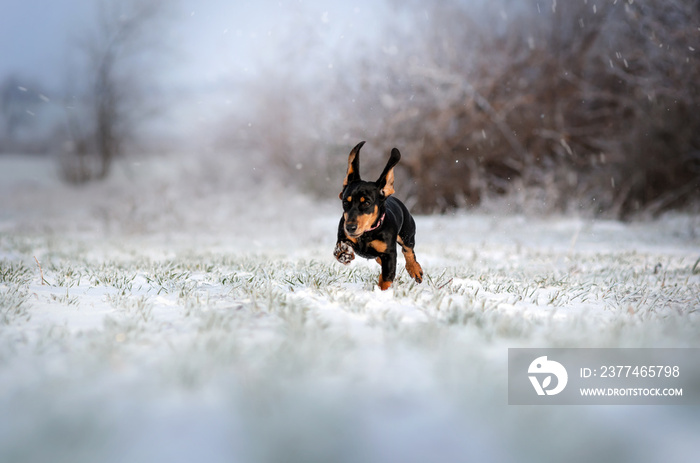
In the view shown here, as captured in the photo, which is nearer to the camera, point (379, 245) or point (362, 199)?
point (362, 199)

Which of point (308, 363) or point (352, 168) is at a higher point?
point (352, 168)

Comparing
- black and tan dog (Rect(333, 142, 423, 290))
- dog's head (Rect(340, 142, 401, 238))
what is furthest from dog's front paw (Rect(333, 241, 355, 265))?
dog's head (Rect(340, 142, 401, 238))

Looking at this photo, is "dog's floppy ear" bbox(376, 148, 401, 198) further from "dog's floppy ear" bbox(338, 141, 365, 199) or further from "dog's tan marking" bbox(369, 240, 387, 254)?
"dog's tan marking" bbox(369, 240, 387, 254)

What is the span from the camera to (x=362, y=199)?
327cm

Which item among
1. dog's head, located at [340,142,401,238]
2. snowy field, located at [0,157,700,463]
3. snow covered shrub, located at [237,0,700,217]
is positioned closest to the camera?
snowy field, located at [0,157,700,463]

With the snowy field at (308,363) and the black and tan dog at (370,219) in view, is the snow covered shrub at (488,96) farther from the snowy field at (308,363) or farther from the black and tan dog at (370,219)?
the black and tan dog at (370,219)

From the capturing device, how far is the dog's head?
3.19 metres

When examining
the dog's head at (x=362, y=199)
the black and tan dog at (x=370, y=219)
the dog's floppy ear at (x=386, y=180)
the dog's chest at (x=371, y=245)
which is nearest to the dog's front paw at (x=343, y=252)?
the black and tan dog at (x=370, y=219)

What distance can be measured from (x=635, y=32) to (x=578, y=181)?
15.3 feet

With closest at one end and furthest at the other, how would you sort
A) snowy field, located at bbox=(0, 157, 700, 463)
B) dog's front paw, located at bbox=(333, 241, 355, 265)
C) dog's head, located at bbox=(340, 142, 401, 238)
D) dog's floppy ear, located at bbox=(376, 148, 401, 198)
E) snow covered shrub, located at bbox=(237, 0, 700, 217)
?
snowy field, located at bbox=(0, 157, 700, 463), dog's head, located at bbox=(340, 142, 401, 238), dog's floppy ear, located at bbox=(376, 148, 401, 198), dog's front paw, located at bbox=(333, 241, 355, 265), snow covered shrub, located at bbox=(237, 0, 700, 217)

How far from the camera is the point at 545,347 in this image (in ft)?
7.68

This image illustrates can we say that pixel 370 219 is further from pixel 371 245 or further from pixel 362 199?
pixel 371 245

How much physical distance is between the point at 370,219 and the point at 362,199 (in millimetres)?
155

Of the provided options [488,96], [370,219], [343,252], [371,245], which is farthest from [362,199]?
[488,96]
